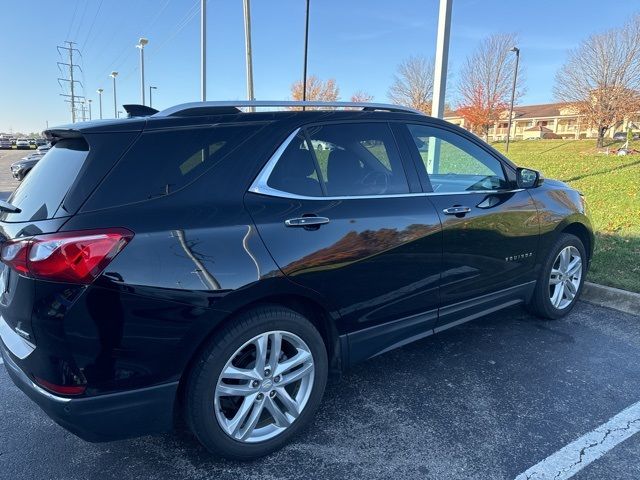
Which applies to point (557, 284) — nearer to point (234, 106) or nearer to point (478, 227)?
point (478, 227)

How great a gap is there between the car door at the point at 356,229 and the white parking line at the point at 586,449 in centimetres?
100

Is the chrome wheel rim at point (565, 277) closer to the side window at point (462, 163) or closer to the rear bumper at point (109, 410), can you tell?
the side window at point (462, 163)

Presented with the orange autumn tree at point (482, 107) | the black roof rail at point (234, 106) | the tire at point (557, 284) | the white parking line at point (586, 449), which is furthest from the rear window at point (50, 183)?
the orange autumn tree at point (482, 107)

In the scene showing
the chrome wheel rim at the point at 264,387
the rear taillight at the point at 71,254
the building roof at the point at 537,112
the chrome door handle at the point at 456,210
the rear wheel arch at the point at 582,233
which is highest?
the building roof at the point at 537,112

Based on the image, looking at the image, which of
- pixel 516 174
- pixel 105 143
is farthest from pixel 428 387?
pixel 105 143

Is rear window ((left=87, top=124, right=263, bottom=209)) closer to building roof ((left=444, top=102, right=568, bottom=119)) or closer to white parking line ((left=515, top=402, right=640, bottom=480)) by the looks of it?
white parking line ((left=515, top=402, right=640, bottom=480))

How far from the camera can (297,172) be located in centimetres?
257

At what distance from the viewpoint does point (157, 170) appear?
219 centimetres

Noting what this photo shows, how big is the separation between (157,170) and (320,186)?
0.87 meters

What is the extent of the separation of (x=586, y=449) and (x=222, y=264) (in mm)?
2144

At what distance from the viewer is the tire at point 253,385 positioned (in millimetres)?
2209

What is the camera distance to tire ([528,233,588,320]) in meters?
4.01

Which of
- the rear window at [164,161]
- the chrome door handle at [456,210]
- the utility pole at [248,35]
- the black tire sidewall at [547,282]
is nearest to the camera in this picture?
the rear window at [164,161]

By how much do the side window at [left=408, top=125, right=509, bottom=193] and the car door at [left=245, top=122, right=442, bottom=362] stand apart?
305mm
